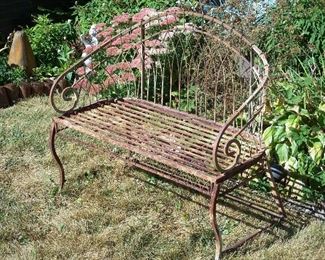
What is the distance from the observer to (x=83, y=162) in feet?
16.0

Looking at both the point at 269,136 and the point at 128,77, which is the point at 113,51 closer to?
the point at 128,77

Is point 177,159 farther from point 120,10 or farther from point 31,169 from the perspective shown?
point 120,10

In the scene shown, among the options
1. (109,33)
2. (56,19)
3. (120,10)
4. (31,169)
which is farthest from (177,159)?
(56,19)

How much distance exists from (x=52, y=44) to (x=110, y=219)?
10.9ft

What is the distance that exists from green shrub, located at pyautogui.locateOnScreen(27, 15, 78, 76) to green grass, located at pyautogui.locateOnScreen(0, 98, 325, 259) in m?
1.95

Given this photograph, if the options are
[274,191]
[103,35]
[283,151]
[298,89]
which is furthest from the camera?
[103,35]

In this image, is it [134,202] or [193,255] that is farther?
[134,202]

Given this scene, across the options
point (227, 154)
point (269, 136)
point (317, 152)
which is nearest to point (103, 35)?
point (269, 136)

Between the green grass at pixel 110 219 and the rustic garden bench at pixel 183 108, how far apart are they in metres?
0.17

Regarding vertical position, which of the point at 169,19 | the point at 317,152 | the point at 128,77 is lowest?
the point at 317,152

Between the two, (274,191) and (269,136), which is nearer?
(274,191)

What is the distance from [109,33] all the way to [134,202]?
2073 mm

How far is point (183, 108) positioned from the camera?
17.5 feet

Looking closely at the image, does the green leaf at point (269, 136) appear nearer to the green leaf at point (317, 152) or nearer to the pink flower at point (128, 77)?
the green leaf at point (317, 152)
